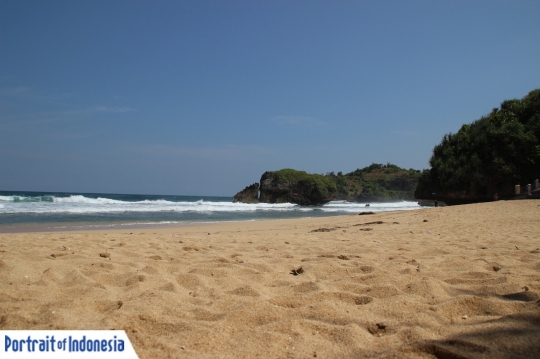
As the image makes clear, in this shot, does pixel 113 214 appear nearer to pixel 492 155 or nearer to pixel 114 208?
pixel 114 208

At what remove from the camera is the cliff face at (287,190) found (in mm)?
45250

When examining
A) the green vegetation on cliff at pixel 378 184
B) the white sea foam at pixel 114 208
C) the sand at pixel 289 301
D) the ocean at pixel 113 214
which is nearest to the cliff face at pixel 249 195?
the white sea foam at pixel 114 208

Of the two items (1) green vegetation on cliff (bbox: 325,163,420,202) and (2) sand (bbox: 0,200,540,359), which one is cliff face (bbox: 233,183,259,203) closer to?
(1) green vegetation on cliff (bbox: 325,163,420,202)

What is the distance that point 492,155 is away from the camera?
87.4ft

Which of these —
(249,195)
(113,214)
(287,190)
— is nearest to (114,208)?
(113,214)

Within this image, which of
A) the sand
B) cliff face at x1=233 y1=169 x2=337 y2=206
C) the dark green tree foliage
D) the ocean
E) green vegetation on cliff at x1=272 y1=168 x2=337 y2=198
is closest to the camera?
the sand

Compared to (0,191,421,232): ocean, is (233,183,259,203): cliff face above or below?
above

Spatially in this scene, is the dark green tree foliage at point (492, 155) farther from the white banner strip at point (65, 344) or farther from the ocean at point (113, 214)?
the white banner strip at point (65, 344)

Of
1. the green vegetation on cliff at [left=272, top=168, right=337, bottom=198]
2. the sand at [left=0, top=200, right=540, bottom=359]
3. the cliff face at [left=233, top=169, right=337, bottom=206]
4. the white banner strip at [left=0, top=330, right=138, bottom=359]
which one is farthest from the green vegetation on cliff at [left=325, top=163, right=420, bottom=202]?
the white banner strip at [left=0, top=330, right=138, bottom=359]

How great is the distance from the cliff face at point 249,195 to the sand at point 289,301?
4007 centimetres

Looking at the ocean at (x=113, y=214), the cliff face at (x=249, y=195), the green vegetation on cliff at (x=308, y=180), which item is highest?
the green vegetation on cliff at (x=308, y=180)

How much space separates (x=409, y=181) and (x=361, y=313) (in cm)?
7422

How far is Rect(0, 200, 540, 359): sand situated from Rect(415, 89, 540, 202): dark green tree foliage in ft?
83.0

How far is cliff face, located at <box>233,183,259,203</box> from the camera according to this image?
44.9 meters
